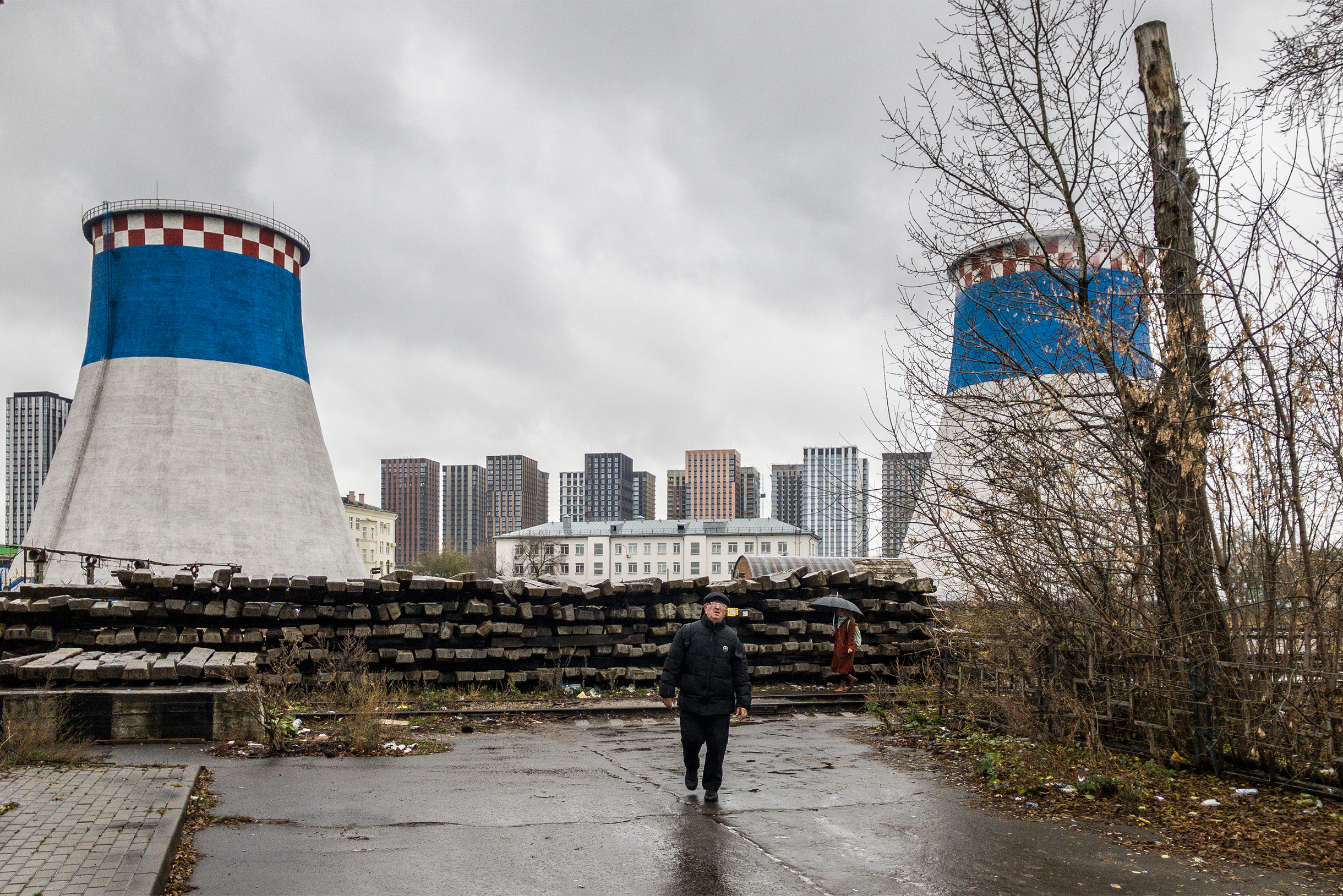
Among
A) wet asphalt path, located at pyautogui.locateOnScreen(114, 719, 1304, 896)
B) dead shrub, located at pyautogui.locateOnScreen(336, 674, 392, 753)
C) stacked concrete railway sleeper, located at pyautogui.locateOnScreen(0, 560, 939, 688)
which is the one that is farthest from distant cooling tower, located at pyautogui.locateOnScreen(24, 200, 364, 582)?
wet asphalt path, located at pyautogui.locateOnScreen(114, 719, 1304, 896)

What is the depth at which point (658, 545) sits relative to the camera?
10619 centimetres

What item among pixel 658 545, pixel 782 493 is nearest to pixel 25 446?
pixel 658 545

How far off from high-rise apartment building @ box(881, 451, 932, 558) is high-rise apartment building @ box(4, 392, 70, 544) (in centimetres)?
9377

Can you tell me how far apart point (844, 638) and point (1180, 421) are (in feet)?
26.9

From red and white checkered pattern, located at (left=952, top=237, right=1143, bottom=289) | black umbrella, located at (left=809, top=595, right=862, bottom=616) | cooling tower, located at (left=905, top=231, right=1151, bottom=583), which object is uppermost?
red and white checkered pattern, located at (left=952, top=237, right=1143, bottom=289)

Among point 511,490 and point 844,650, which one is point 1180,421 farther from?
point 511,490

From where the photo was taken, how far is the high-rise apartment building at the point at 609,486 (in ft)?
556

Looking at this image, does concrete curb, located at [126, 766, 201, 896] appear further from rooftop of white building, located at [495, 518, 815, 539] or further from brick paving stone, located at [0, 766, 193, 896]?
rooftop of white building, located at [495, 518, 815, 539]

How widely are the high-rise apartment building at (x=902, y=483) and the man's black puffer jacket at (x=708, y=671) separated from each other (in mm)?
2652

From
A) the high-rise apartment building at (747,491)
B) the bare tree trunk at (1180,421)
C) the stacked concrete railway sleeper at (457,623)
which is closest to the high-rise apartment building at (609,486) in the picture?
the high-rise apartment building at (747,491)

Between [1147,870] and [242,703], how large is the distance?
314 inches

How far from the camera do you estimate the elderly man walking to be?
748cm

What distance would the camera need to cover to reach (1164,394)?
310 inches

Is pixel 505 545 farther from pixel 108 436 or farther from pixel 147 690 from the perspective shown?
pixel 147 690
